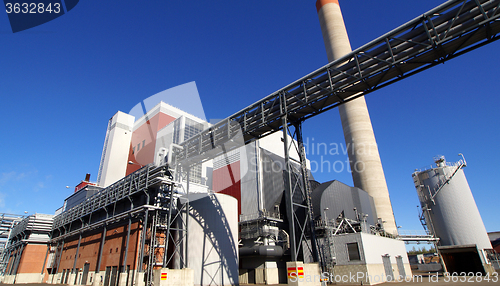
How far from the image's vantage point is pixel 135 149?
55.8 meters

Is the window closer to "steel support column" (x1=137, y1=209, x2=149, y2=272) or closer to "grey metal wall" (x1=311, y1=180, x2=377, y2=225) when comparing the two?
"grey metal wall" (x1=311, y1=180, x2=377, y2=225)

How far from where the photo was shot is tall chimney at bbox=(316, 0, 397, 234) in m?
37.2

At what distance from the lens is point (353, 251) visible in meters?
23.1

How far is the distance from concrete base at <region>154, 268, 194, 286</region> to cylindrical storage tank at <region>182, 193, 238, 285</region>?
3756 mm

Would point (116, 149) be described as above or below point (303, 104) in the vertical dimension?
above

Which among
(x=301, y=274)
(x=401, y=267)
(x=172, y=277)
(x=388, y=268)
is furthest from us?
(x=401, y=267)

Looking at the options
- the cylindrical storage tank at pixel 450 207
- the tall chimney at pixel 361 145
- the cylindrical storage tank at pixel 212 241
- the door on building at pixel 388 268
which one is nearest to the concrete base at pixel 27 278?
the cylindrical storage tank at pixel 212 241

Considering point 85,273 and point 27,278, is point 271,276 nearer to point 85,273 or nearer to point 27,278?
point 85,273

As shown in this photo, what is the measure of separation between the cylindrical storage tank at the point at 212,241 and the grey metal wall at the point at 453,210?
31.7 meters

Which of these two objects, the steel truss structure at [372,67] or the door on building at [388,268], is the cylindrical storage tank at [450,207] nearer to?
the door on building at [388,268]

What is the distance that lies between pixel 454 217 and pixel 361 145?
52.0ft

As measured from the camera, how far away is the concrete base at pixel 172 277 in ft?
58.8

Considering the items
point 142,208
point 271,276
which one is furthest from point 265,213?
point 142,208

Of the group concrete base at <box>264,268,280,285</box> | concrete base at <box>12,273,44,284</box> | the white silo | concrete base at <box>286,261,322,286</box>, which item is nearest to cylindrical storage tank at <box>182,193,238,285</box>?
concrete base at <box>264,268,280,285</box>
